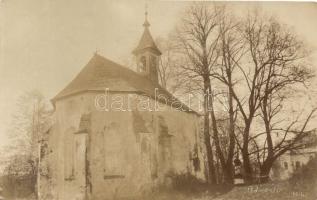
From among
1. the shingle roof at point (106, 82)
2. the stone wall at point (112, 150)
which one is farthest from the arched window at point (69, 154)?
the shingle roof at point (106, 82)

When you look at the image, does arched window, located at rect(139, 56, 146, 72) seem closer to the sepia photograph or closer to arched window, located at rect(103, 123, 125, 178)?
the sepia photograph

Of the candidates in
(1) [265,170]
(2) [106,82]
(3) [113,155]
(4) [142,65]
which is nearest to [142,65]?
(4) [142,65]

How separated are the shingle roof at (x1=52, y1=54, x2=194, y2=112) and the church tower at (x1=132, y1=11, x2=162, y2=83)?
0.65m

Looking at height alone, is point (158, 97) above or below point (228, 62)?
below

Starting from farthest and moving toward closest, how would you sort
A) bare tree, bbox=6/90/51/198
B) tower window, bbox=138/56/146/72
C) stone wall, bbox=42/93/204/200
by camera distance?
tower window, bbox=138/56/146/72 → stone wall, bbox=42/93/204/200 → bare tree, bbox=6/90/51/198

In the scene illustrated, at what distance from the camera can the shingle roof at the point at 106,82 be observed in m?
9.98

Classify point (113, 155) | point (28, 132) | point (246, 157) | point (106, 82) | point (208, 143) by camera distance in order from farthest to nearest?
point (208, 143), point (246, 157), point (106, 82), point (113, 155), point (28, 132)

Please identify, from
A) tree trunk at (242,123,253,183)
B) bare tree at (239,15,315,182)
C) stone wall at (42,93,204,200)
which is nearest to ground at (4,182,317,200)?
stone wall at (42,93,204,200)

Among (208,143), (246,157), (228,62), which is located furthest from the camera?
(208,143)

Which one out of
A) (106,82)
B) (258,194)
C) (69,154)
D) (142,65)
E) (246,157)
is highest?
(142,65)

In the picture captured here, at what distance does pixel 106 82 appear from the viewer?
10359 millimetres

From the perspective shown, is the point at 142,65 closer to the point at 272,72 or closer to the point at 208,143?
the point at 208,143

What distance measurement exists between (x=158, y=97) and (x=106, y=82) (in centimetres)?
144

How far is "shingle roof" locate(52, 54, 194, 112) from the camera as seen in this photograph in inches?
393
